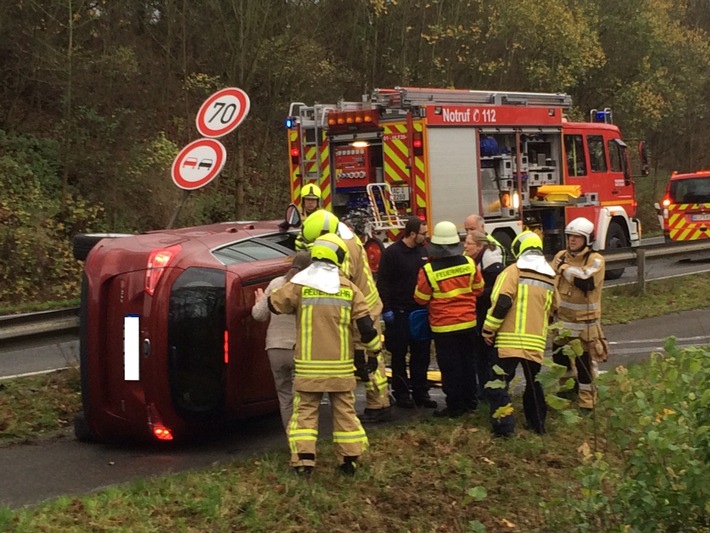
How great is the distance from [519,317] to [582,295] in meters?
1.13

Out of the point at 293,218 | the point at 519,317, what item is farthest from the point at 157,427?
the point at 519,317

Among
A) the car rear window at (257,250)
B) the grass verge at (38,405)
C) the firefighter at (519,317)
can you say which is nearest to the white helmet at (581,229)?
the firefighter at (519,317)

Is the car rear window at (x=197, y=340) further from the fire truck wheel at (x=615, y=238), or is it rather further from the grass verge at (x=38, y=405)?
the fire truck wheel at (x=615, y=238)

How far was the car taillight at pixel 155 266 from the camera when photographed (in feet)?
19.4

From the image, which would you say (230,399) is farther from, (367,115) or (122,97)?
(122,97)

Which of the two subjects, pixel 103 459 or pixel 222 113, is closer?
pixel 103 459

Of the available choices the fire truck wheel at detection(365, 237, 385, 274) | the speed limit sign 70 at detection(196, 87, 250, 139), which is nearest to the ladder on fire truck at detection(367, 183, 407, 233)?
the fire truck wheel at detection(365, 237, 385, 274)

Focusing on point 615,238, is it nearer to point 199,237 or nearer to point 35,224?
point 35,224

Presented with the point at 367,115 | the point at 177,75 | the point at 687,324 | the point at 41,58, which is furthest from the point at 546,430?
the point at 177,75

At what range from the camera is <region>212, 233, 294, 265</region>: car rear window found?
635 cm

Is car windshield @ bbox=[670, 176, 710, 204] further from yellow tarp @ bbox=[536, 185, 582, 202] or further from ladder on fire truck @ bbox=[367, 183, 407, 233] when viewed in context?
ladder on fire truck @ bbox=[367, 183, 407, 233]

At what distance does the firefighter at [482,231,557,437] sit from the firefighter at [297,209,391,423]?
2.83 ft

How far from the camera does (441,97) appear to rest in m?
13.6

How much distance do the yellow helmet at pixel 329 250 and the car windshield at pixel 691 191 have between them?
16.0 metres
